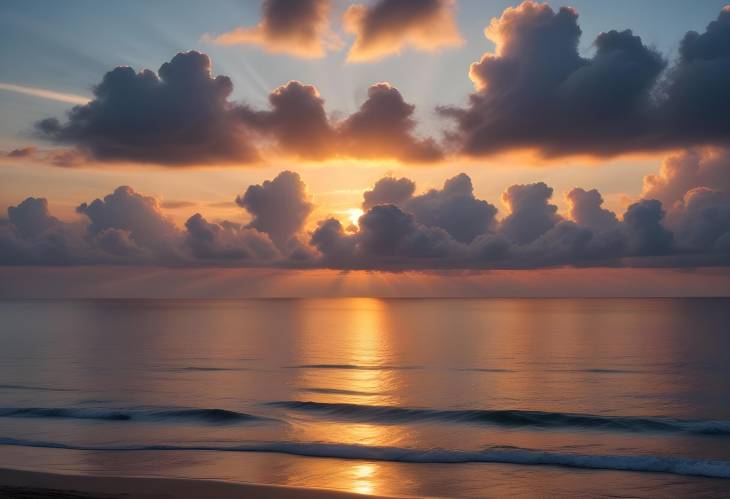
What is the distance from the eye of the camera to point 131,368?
59.5m

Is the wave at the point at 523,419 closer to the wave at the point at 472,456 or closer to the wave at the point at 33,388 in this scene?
the wave at the point at 472,456

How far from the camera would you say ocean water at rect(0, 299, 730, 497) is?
78.6ft

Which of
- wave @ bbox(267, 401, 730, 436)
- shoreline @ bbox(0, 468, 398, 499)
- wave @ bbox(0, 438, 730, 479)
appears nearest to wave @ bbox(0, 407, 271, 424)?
wave @ bbox(267, 401, 730, 436)

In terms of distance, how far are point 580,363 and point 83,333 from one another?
82513mm

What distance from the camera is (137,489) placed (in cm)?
2081

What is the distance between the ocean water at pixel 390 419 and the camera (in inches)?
A: 944

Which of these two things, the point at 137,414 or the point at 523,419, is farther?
the point at 137,414

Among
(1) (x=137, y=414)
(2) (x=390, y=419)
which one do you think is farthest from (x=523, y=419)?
(1) (x=137, y=414)

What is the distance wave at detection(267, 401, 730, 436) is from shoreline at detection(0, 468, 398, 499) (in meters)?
15.5

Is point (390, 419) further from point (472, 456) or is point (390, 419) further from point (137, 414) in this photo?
Result: point (137, 414)

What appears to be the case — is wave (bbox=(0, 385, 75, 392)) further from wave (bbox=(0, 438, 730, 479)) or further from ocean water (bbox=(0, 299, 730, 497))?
wave (bbox=(0, 438, 730, 479))

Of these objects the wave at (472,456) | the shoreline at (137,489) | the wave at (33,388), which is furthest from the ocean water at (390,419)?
the shoreline at (137,489)

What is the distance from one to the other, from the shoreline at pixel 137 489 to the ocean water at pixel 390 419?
1.44 meters

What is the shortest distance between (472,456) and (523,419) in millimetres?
9724
